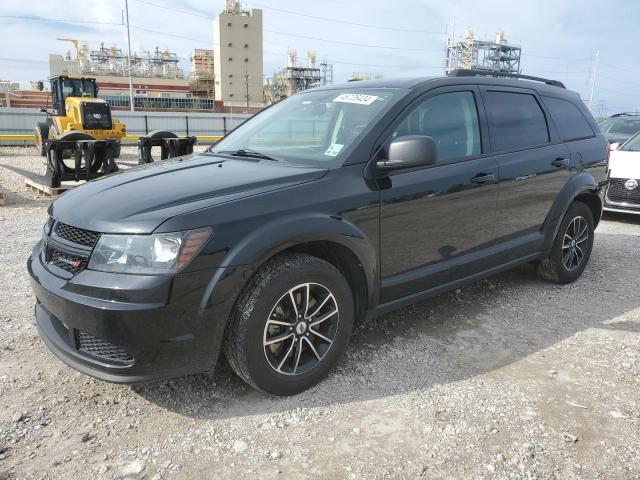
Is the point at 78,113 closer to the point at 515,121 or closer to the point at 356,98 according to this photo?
the point at 356,98

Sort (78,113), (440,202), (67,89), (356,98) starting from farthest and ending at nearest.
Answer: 1. (67,89)
2. (78,113)
3. (356,98)
4. (440,202)

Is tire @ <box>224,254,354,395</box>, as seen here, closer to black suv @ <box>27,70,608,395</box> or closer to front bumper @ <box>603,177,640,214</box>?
black suv @ <box>27,70,608,395</box>

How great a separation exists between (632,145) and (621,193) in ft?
3.82

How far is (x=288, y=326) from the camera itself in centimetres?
284

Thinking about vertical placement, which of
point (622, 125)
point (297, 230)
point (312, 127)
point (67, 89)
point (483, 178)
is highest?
point (67, 89)

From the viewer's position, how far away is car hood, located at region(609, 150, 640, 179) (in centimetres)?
771

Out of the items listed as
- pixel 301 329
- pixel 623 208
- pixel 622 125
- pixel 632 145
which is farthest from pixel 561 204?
pixel 622 125

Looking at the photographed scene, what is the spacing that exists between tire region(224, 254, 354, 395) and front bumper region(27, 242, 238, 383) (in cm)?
13

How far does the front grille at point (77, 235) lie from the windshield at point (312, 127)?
1.26m

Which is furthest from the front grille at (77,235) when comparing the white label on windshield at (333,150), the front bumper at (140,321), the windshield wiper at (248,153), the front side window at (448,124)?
the front side window at (448,124)

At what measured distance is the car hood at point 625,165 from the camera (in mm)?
7715

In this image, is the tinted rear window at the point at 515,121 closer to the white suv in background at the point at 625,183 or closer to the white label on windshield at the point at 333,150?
the white label on windshield at the point at 333,150

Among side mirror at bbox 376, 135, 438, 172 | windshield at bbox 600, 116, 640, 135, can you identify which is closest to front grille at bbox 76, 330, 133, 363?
side mirror at bbox 376, 135, 438, 172

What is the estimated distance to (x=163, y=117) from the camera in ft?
93.5
